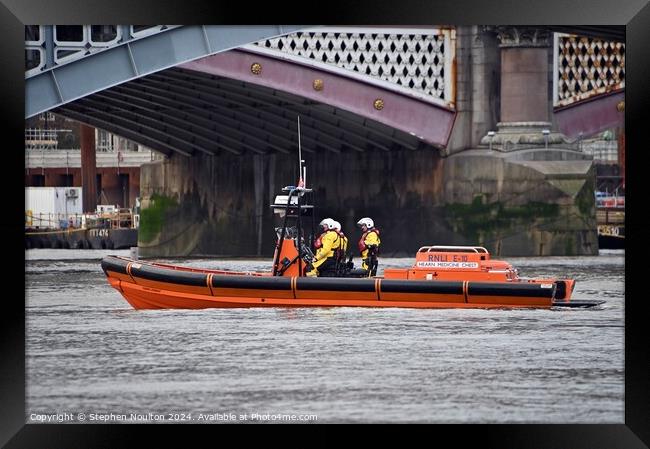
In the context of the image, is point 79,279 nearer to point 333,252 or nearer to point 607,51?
point 333,252

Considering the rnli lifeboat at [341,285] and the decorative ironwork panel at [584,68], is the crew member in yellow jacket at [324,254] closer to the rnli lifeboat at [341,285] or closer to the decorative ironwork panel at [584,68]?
the rnli lifeboat at [341,285]

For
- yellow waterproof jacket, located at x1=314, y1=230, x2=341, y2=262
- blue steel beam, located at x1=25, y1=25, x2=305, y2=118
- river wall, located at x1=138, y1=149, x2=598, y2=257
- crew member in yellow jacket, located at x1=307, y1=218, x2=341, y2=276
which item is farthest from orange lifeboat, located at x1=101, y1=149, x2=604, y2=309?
river wall, located at x1=138, y1=149, x2=598, y2=257

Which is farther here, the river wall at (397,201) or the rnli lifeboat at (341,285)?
the river wall at (397,201)

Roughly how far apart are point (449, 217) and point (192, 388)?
32.2 meters

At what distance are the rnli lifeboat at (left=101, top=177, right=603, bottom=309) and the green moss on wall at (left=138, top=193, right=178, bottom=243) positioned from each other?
28.5 meters

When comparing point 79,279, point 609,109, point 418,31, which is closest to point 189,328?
point 79,279

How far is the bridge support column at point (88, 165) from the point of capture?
87.1m

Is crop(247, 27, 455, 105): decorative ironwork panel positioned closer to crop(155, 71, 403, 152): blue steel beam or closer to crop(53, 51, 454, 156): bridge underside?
crop(53, 51, 454, 156): bridge underside

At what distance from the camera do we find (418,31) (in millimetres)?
50406

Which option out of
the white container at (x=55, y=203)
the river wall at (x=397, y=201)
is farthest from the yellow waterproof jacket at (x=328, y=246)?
the white container at (x=55, y=203)

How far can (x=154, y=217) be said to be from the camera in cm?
6075

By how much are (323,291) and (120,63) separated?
20.9 feet
